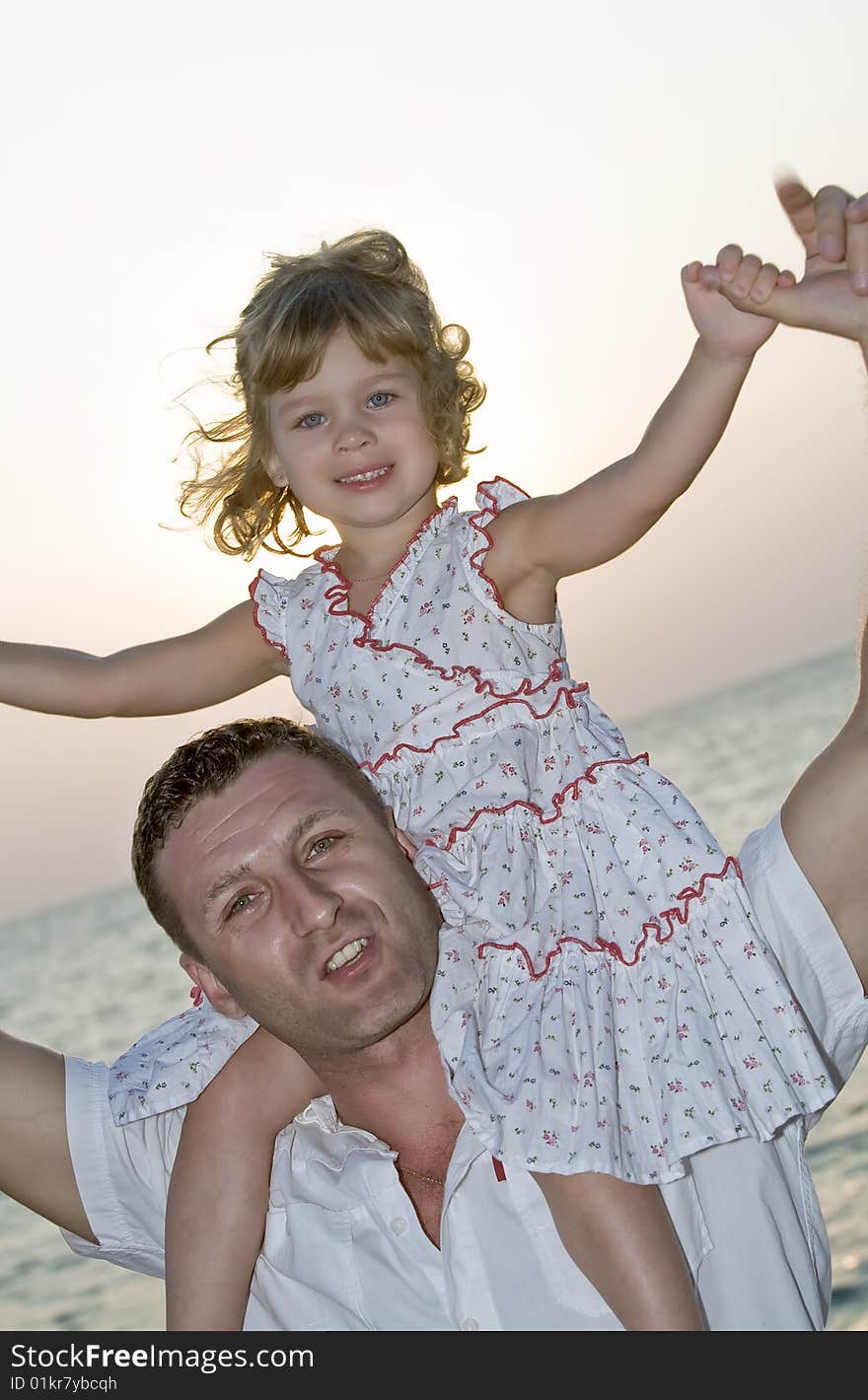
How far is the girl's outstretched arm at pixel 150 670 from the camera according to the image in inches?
151

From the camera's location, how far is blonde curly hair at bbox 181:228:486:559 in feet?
12.1

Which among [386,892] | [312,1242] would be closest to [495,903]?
[386,892]

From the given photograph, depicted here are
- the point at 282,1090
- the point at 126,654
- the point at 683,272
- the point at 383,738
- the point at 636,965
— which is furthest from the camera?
the point at 126,654

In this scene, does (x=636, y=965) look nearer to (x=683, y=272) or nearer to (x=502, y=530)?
(x=502, y=530)

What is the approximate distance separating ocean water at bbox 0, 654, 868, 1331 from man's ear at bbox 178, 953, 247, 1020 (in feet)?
17.9

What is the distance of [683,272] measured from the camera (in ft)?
8.79

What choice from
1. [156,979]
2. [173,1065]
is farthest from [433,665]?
[156,979]

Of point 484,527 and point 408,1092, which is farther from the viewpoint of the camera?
point 484,527

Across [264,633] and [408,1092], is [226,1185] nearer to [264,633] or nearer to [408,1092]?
[408,1092]

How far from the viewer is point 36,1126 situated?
10.9 feet

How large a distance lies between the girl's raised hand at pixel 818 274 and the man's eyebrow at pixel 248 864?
51.7 inches

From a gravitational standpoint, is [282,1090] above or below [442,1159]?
above

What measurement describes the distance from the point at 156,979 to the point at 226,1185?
27257 mm

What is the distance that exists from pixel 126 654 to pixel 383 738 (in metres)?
0.79
